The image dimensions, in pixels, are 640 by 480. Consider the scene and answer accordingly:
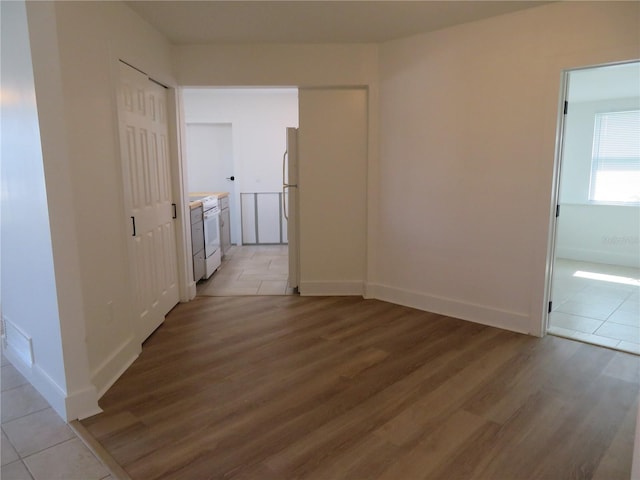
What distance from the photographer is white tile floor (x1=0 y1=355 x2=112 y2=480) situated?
1.84 meters

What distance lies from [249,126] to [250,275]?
3.01 m

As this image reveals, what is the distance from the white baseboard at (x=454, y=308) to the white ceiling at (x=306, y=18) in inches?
92.1

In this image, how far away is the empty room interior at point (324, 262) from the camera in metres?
2.04

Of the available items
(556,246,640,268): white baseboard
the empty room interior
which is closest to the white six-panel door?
the empty room interior

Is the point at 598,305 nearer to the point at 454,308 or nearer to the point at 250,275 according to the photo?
the point at 454,308

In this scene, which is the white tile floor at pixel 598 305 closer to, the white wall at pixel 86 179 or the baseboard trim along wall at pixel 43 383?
the white wall at pixel 86 179

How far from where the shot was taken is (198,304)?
13.5 feet

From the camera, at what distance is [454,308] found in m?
3.74

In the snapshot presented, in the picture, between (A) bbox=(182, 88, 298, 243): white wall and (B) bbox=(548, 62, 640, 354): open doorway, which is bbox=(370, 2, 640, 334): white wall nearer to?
(B) bbox=(548, 62, 640, 354): open doorway

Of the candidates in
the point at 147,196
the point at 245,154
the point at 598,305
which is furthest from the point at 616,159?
the point at 147,196

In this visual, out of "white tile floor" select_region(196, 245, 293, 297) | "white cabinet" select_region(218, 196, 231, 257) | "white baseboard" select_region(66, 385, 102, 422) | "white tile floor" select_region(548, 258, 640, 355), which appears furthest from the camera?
"white cabinet" select_region(218, 196, 231, 257)

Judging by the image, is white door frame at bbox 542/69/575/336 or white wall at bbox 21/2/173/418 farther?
white door frame at bbox 542/69/575/336

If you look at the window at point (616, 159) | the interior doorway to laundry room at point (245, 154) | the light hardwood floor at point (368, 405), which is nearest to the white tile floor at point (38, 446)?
the light hardwood floor at point (368, 405)

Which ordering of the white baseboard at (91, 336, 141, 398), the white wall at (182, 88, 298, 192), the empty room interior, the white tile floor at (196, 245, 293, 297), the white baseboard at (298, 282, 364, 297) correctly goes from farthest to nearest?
the white wall at (182, 88, 298, 192) → the white tile floor at (196, 245, 293, 297) → the white baseboard at (298, 282, 364, 297) → the white baseboard at (91, 336, 141, 398) → the empty room interior
